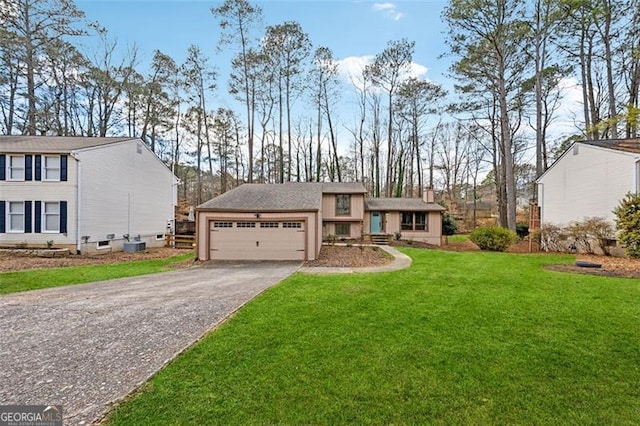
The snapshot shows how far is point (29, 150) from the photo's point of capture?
46.0 ft

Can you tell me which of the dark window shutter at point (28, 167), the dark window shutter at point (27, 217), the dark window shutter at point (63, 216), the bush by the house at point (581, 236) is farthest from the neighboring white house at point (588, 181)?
the dark window shutter at point (27, 217)

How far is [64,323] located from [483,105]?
25.0 metres

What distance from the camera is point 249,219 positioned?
1270 centimetres

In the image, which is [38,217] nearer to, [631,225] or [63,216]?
[63,216]


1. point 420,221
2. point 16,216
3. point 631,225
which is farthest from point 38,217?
point 631,225

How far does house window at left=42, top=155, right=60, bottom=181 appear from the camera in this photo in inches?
559

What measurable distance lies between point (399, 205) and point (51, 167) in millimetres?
19264

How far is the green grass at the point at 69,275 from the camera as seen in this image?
8266 millimetres

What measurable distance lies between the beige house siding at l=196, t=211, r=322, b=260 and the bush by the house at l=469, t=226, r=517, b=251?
32.4ft

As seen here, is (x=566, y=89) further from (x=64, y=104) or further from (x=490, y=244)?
(x=64, y=104)

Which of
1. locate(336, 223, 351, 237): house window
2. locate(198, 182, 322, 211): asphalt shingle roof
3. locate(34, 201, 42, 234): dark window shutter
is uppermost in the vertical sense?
locate(198, 182, 322, 211): asphalt shingle roof

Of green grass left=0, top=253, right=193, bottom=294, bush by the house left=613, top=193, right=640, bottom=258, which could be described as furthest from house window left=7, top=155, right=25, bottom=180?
bush by the house left=613, top=193, right=640, bottom=258

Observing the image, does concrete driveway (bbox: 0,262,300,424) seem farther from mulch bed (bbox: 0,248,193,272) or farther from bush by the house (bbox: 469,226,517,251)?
bush by the house (bbox: 469,226,517,251)

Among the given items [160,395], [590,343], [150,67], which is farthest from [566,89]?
[150,67]
